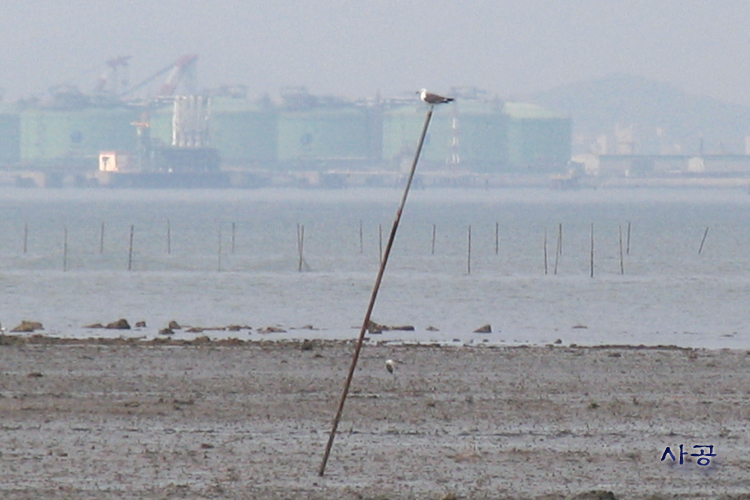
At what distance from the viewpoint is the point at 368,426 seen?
1122 centimetres

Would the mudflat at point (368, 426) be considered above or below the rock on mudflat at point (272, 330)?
above

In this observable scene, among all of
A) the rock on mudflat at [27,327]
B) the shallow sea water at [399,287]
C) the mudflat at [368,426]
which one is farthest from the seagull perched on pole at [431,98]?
the rock on mudflat at [27,327]

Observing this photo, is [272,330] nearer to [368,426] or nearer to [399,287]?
[368,426]

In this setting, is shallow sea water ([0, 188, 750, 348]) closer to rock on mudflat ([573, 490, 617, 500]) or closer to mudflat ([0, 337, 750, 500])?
mudflat ([0, 337, 750, 500])

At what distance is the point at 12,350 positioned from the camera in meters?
16.9

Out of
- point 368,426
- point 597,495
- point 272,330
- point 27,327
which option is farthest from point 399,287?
point 597,495

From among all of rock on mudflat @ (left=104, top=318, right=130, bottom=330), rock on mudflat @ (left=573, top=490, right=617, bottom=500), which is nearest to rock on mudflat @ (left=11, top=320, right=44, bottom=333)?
rock on mudflat @ (left=104, top=318, right=130, bottom=330)

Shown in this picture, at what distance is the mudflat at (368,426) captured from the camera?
8.87 meters

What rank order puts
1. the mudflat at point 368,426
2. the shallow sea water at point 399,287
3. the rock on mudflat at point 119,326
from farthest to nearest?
the shallow sea water at point 399,287, the rock on mudflat at point 119,326, the mudflat at point 368,426

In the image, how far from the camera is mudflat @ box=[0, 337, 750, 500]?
887 centimetres

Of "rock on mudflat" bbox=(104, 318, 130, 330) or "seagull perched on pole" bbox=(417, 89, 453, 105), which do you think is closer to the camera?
"seagull perched on pole" bbox=(417, 89, 453, 105)

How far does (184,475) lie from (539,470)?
7.71ft

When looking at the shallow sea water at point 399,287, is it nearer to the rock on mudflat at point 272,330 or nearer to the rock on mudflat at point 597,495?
the rock on mudflat at point 272,330

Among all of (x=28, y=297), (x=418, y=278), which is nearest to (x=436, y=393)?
(x=28, y=297)
